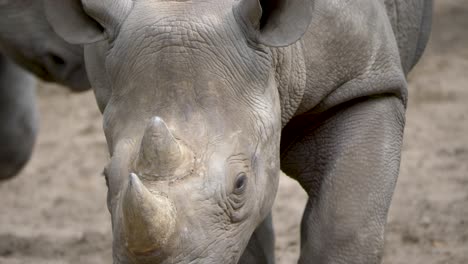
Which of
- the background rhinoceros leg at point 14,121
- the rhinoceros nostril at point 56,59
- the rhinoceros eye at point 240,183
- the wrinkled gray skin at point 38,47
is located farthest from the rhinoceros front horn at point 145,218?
the background rhinoceros leg at point 14,121

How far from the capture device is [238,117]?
158 inches

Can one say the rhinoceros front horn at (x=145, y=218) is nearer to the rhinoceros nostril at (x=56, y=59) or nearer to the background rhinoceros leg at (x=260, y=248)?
the background rhinoceros leg at (x=260, y=248)

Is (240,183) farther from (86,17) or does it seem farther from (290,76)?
(86,17)

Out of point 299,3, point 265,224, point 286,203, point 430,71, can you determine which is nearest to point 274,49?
point 299,3

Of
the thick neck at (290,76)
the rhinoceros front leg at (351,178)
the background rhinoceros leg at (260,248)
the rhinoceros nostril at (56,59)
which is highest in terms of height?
the thick neck at (290,76)

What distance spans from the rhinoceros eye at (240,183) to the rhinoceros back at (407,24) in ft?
4.49

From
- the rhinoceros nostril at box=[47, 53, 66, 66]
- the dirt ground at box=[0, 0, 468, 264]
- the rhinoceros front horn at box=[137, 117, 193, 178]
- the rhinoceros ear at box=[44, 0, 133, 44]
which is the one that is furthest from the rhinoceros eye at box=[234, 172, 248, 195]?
the rhinoceros nostril at box=[47, 53, 66, 66]

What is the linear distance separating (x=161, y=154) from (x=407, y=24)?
72.3 inches

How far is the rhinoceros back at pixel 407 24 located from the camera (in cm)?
518

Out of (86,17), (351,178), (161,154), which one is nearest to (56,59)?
(86,17)

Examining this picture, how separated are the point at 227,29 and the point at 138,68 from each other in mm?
296

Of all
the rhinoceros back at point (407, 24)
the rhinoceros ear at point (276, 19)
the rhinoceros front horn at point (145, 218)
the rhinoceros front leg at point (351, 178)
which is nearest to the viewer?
the rhinoceros front horn at point (145, 218)

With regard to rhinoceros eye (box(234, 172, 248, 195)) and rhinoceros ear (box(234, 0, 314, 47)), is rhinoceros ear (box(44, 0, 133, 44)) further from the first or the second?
rhinoceros eye (box(234, 172, 248, 195))

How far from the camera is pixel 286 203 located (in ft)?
24.9
